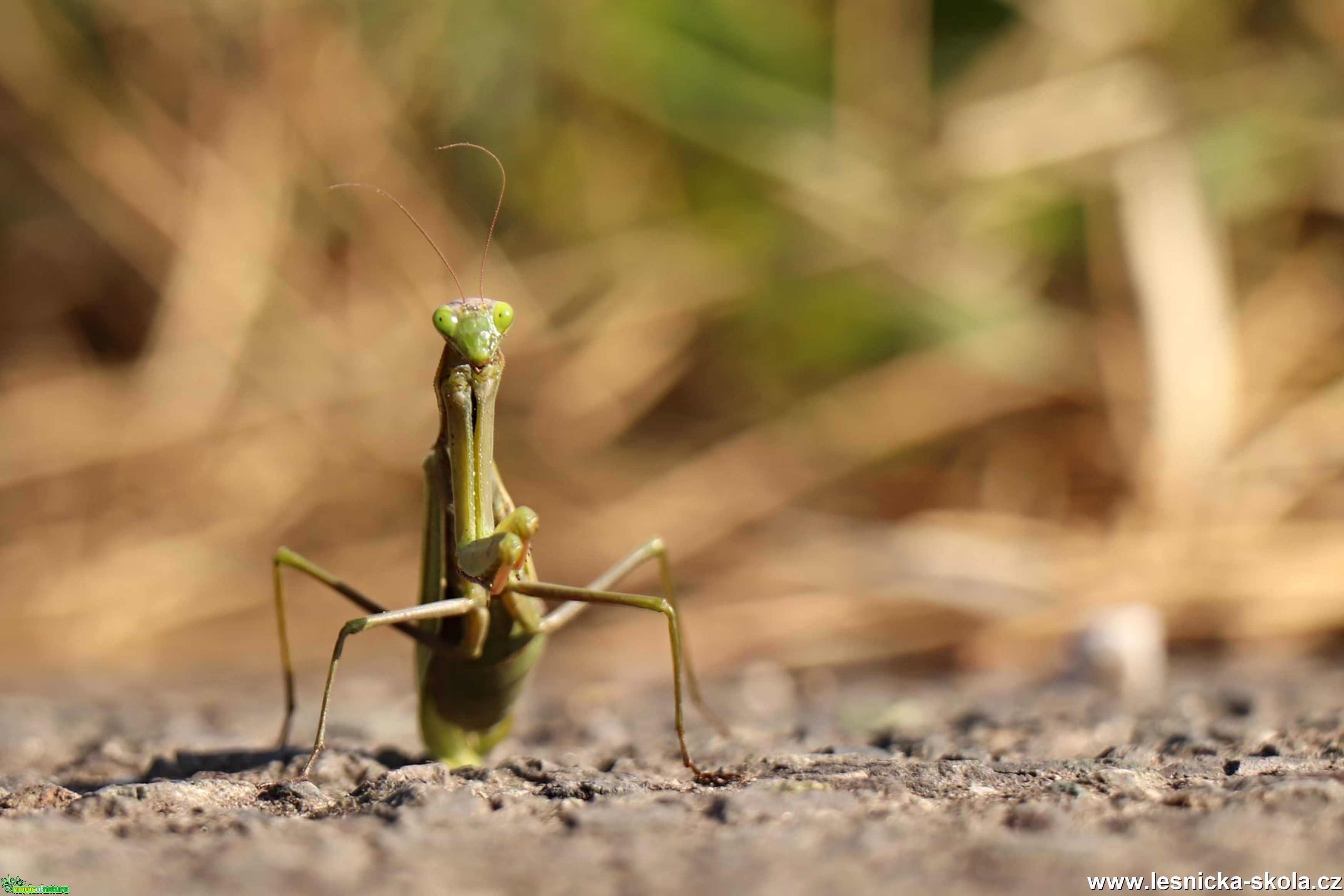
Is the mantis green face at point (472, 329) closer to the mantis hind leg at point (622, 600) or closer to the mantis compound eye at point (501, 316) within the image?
the mantis compound eye at point (501, 316)

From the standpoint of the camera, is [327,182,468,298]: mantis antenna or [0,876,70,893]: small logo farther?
[327,182,468,298]: mantis antenna

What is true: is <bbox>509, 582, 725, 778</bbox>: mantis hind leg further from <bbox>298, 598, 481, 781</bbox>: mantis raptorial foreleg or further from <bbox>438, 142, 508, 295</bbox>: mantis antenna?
<bbox>438, 142, 508, 295</bbox>: mantis antenna

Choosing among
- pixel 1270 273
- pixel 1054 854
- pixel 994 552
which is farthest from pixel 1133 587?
pixel 1054 854

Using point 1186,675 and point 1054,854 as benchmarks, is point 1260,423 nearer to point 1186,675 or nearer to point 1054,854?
point 1186,675

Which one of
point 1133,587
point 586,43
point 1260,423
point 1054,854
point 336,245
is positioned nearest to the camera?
point 1054,854

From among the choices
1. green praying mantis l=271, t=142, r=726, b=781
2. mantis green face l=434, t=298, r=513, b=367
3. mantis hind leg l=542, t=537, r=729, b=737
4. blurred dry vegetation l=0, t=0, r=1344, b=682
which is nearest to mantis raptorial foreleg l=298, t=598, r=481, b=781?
green praying mantis l=271, t=142, r=726, b=781

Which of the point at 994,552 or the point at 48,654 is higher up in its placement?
the point at 994,552

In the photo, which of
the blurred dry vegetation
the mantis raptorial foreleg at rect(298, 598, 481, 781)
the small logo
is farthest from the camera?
the blurred dry vegetation

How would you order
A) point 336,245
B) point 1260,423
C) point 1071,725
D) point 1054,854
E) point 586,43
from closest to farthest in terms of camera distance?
point 1054,854
point 1071,725
point 1260,423
point 586,43
point 336,245
